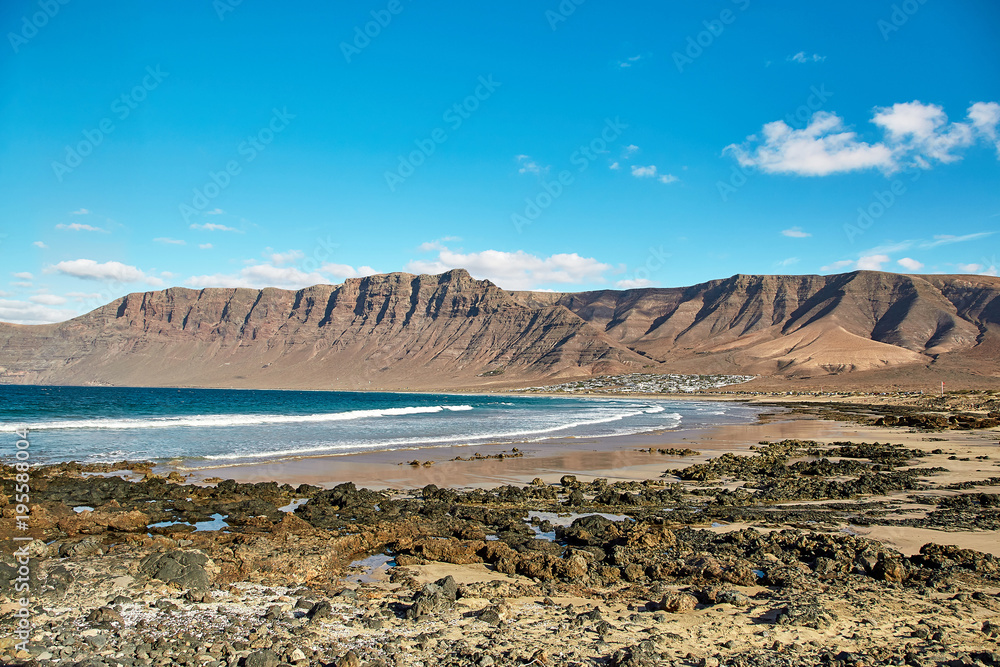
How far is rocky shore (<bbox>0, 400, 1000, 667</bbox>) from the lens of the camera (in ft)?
18.7

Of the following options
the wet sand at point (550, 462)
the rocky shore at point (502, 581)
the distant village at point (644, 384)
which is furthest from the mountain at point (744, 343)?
the rocky shore at point (502, 581)

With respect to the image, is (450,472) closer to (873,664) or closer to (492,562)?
(492,562)

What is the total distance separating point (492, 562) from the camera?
890 cm

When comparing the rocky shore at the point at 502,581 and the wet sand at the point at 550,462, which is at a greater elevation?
the rocky shore at the point at 502,581

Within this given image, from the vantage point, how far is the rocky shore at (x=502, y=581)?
18.7 feet

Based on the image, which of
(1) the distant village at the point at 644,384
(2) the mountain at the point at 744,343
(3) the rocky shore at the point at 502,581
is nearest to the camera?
(3) the rocky shore at the point at 502,581

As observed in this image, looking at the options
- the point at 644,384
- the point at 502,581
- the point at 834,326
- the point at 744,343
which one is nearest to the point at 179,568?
the point at 502,581

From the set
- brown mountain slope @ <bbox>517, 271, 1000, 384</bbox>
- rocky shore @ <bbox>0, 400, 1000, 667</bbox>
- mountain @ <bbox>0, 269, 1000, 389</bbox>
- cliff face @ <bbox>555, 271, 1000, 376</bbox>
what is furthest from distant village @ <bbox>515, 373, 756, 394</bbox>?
rocky shore @ <bbox>0, 400, 1000, 667</bbox>

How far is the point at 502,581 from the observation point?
7797 mm

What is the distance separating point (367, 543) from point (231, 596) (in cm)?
260

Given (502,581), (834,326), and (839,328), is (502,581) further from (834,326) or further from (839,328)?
(834,326)

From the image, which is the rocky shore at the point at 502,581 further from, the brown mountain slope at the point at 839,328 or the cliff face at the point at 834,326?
the cliff face at the point at 834,326

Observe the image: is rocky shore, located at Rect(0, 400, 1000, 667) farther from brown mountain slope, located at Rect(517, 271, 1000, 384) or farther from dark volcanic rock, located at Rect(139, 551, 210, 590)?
brown mountain slope, located at Rect(517, 271, 1000, 384)

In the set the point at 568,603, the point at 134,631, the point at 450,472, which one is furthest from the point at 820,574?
the point at 450,472
